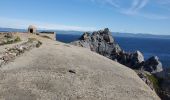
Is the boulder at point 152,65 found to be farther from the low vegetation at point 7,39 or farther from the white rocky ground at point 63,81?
the white rocky ground at point 63,81

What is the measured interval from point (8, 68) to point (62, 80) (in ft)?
18.2

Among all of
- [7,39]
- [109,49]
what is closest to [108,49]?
[109,49]

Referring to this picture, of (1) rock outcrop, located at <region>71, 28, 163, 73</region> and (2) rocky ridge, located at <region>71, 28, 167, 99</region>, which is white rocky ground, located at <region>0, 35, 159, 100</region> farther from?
(1) rock outcrop, located at <region>71, 28, 163, 73</region>

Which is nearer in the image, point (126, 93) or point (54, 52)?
point (126, 93)

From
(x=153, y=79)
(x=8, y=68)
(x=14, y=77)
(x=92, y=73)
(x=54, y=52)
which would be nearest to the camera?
(x=14, y=77)

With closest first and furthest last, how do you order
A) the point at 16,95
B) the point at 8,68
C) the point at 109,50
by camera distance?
the point at 16,95, the point at 8,68, the point at 109,50

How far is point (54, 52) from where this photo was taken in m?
46.5

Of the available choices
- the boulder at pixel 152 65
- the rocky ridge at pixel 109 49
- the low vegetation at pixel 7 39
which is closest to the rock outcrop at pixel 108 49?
the rocky ridge at pixel 109 49

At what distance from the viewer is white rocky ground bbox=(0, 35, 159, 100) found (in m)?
29.8

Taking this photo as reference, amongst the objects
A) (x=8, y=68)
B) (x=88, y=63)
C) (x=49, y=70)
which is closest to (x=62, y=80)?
(x=49, y=70)

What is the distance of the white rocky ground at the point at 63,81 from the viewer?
29.8 metres

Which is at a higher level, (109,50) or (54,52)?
(54,52)

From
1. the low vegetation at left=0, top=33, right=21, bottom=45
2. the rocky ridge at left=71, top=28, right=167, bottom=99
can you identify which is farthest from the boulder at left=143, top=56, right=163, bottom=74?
the low vegetation at left=0, top=33, right=21, bottom=45

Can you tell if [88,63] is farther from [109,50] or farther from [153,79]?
[109,50]
